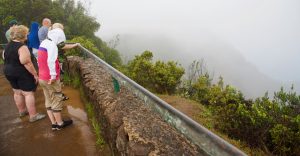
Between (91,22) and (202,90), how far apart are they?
34.8 m

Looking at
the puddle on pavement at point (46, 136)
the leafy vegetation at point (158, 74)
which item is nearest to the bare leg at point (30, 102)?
the puddle on pavement at point (46, 136)

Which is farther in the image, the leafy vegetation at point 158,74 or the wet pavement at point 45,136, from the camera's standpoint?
the leafy vegetation at point 158,74

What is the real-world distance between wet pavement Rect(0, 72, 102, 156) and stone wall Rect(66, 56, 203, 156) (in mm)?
727

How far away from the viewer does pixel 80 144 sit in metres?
4.27

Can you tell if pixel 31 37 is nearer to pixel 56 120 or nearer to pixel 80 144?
pixel 56 120

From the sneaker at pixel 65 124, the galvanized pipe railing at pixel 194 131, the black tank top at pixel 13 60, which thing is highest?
the black tank top at pixel 13 60

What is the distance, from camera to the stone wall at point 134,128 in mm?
2445

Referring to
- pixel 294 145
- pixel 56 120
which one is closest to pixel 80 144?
pixel 56 120

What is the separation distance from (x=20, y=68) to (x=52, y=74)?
1006mm

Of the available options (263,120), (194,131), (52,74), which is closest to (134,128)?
(194,131)

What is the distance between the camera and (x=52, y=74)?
4.38 m

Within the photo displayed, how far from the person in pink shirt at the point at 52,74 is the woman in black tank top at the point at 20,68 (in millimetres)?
488

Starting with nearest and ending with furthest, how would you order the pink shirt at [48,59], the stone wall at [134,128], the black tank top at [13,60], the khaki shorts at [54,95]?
the stone wall at [134,128], the pink shirt at [48,59], the khaki shorts at [54,95], the black tank top at [13,60]

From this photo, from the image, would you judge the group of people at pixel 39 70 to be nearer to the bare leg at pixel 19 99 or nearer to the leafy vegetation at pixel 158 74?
the bare leg at pixel 19 99
